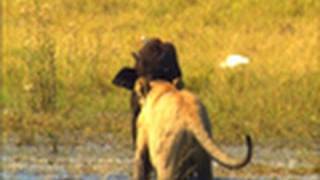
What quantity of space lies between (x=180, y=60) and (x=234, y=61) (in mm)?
603

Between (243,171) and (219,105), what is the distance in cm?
243

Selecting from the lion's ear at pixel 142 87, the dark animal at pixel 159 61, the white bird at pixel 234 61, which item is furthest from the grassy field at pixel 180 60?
the dark animal at pixel 159 61

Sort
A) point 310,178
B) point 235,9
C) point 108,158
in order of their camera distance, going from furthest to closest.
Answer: point 235,9, point 108,158, point 310,178

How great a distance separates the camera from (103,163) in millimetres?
9133

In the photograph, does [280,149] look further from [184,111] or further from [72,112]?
[184,111]

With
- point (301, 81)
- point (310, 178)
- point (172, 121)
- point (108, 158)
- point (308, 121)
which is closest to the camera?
point (172, 121)

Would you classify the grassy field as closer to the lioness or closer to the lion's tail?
the lioness

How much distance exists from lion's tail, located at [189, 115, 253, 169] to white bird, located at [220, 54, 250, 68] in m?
6.72

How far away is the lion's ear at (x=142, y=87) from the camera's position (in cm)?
677

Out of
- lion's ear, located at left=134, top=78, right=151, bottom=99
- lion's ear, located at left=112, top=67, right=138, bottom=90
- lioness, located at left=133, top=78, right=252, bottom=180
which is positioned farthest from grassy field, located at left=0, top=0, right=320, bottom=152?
lioness, located at left=133, top=78, right=252, bottom=180

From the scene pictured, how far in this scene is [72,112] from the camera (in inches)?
440

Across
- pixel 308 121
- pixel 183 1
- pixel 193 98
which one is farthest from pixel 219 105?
pixel 183 1

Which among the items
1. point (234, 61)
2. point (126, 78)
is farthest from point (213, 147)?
point (234, 61)

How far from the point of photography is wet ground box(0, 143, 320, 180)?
28.3 feet
